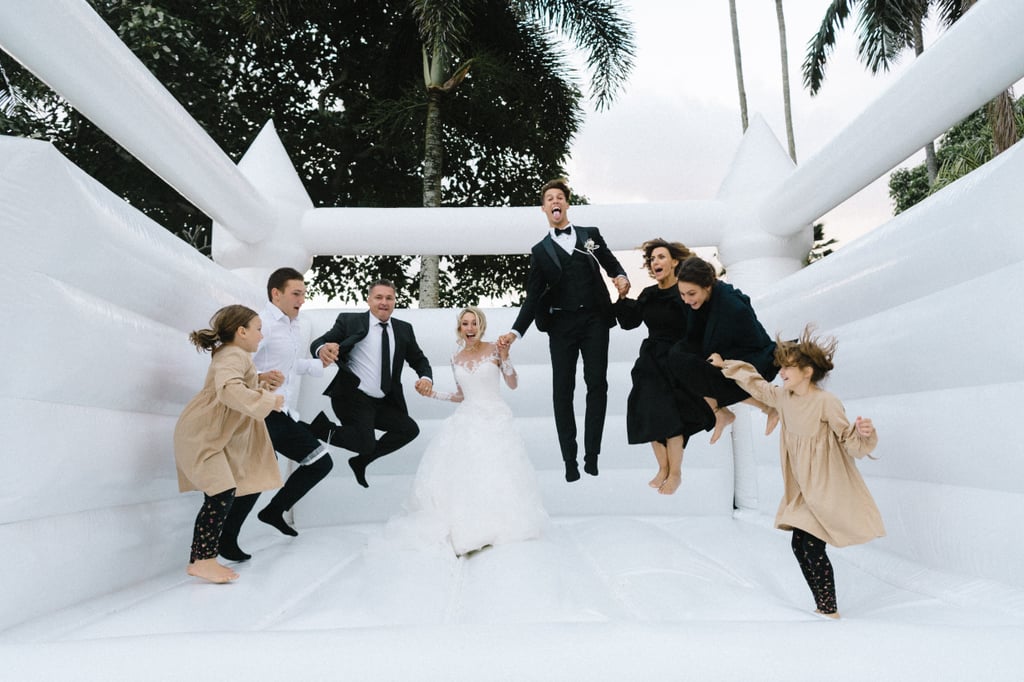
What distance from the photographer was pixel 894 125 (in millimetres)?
2908

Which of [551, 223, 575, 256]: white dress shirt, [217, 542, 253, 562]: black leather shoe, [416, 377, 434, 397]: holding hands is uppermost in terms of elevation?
[551, 223, 575, 256]: white dress shirt

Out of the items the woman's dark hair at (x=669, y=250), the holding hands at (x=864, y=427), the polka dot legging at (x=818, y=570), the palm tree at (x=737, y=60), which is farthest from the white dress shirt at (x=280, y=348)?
the palm tree at (x=737, y=60)

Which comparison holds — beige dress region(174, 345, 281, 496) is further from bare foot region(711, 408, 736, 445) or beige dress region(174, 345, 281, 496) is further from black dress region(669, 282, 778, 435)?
bare foot region(711, 408, 736, 445)

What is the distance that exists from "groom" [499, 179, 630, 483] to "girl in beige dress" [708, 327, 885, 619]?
679 mm

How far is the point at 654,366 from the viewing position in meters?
3.05

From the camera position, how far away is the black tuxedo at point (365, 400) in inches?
147

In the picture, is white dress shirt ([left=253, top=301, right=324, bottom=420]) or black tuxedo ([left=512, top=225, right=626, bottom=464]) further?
white dress shirt ([left=253, top=301, right=324, bottom=420])

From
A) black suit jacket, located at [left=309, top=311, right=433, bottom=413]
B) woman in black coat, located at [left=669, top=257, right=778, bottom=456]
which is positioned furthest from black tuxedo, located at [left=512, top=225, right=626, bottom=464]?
black suit jacket, located at [left=309, top=311, right=433, bottom=413]

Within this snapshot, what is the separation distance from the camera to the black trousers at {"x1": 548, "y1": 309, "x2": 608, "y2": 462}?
323 cm

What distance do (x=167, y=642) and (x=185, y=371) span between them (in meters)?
1.85

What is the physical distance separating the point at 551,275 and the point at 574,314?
0.21 metres

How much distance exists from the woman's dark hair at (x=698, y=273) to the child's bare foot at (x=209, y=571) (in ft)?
6.89

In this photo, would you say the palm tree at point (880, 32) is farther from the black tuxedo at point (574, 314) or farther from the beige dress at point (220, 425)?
the beige dress at point (220, 425)

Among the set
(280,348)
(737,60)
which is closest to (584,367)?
(280,348)
